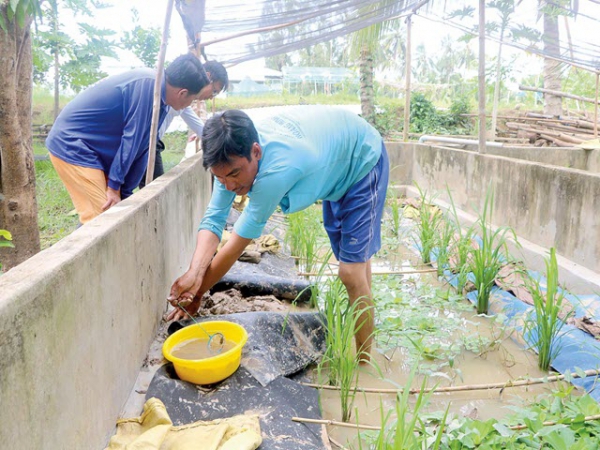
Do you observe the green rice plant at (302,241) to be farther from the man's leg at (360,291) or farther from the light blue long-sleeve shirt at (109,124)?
the light blue long-sleeve shirt at (109,124)

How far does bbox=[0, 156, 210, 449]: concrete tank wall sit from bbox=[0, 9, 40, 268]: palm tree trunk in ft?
2.82

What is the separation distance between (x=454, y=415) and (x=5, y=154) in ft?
8.55

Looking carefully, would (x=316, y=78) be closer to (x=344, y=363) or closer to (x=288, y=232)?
(x=288, y=232)

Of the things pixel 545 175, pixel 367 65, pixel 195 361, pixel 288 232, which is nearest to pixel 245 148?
pixel 195 361

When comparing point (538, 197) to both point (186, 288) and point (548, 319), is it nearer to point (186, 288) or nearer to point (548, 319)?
point (548, 319)

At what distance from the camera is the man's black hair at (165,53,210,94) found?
2787 millimetres

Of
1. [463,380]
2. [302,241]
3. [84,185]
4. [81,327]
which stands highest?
[84,185]

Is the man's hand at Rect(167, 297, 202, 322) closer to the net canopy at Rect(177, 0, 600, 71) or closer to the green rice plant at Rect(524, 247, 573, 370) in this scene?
the green rice plant at Rect(524, 247, 573, 370)

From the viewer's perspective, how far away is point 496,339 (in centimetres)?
295

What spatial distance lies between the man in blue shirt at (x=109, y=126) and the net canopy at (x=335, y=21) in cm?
128

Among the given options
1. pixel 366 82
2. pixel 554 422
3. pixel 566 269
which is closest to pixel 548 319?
pixel 554 422

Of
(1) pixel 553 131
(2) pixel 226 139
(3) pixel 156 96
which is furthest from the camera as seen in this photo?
(1) pixel 553 131

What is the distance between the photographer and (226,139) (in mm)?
1851

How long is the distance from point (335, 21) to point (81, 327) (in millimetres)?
4630
